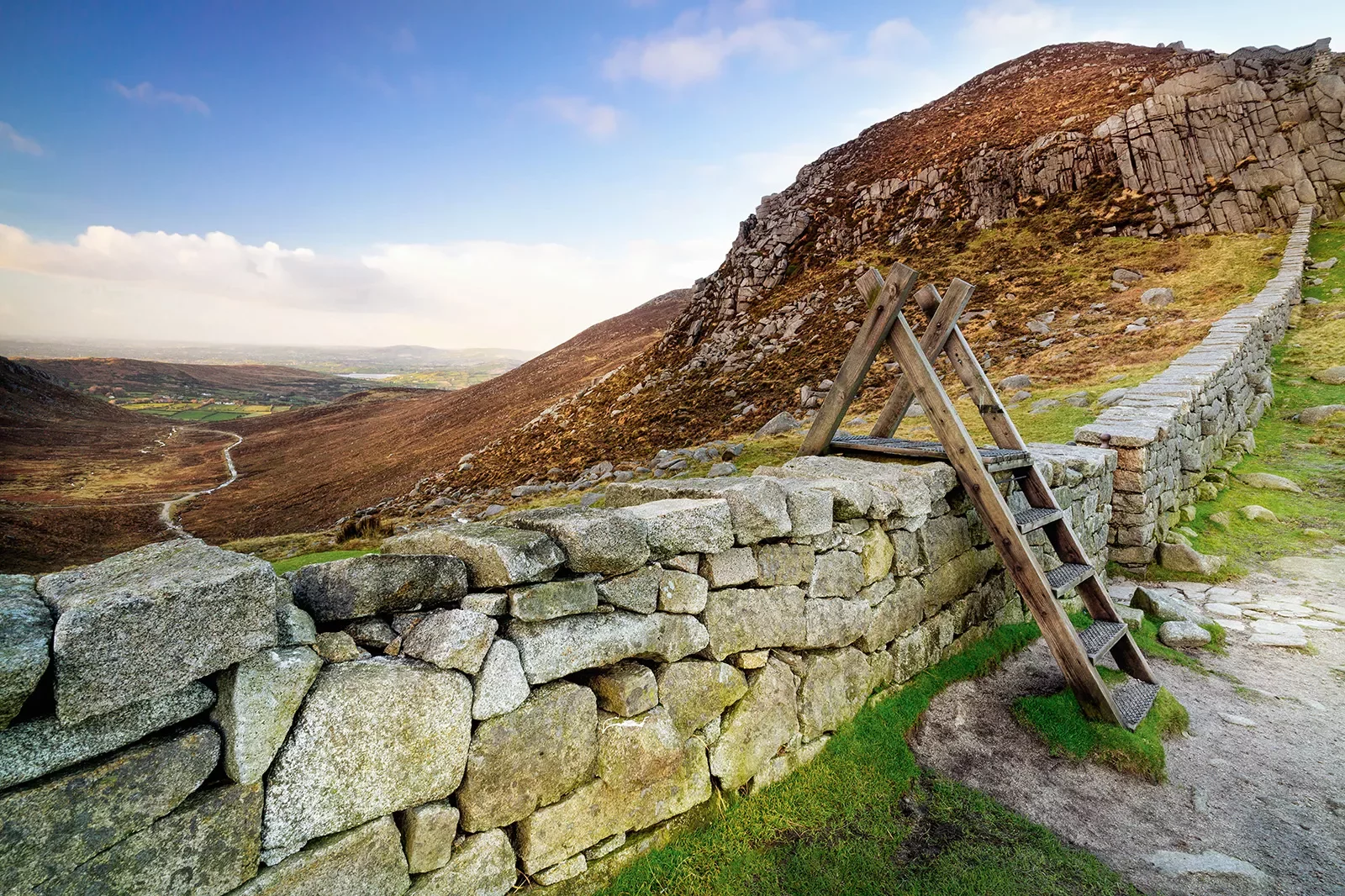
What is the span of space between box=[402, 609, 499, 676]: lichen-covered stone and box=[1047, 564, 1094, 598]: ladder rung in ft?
15.7

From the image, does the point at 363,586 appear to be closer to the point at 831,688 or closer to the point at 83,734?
the point at 83,734

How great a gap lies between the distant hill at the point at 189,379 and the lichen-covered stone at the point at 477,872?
5399 centimetres

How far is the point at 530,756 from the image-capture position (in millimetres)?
3055

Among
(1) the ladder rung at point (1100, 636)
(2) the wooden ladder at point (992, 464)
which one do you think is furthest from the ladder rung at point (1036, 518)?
(1) the ladder rung at point (1100, 636)

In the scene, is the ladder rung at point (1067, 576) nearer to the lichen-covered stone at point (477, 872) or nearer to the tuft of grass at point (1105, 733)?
the tuft of grass at point (1105, 733)

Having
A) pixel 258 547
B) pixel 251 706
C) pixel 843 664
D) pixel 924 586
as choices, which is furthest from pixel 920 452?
pixel 258 547

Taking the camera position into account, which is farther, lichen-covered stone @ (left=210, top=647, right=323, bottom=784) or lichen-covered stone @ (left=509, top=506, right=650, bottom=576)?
lichen-covered stone @ (left=509, top=506, right=650, bottom=576)

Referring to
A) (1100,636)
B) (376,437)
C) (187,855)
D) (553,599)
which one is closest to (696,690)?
(553,599)

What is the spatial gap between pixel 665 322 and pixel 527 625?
42.3m

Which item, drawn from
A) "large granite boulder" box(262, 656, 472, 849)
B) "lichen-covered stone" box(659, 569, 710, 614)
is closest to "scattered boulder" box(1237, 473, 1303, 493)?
"lichen-covered stone" box(659, 569, 710, 614)

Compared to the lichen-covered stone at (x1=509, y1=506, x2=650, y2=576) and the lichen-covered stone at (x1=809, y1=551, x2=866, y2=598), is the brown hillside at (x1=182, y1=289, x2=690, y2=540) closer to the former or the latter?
the lichen-covered stone at (x1=509, y1=506, x2=650, y2=576)

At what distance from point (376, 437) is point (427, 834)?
116ft

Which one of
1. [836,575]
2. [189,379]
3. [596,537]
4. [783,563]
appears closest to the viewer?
[596,537]

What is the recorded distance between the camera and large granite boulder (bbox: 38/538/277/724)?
1.87 meters
